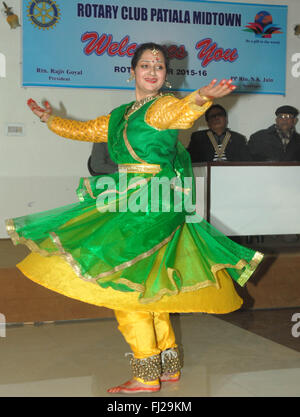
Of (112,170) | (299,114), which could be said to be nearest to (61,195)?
(112,170)

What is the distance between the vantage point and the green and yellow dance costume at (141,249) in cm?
198

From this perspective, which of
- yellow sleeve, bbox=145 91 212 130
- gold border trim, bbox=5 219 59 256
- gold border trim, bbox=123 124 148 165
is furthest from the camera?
gold border trim, bbox=123 124 148 165

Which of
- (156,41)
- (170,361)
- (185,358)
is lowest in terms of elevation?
(185,358)

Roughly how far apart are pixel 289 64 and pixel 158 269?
4.25 meters

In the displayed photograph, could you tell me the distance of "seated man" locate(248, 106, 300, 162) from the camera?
5.17m

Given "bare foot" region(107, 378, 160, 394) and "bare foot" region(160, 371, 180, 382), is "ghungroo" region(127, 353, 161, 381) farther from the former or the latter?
"bare foot" region(160, 371, 180, 382)

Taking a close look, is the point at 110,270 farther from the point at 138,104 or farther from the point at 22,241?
the point at 138,104

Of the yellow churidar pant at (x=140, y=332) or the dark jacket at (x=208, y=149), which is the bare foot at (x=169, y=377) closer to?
the yellow churidar pant at (x=140, y=332)

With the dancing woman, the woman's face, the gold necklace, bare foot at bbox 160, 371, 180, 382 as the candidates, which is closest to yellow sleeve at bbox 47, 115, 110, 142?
the dancing woman

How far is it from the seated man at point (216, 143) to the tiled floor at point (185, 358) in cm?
178

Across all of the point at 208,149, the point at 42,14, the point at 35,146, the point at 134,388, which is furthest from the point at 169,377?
the point at 42,14

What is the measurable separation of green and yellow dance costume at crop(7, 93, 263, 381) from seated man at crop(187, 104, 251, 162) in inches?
104

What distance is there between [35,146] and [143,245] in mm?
3400

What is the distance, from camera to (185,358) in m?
2.74
